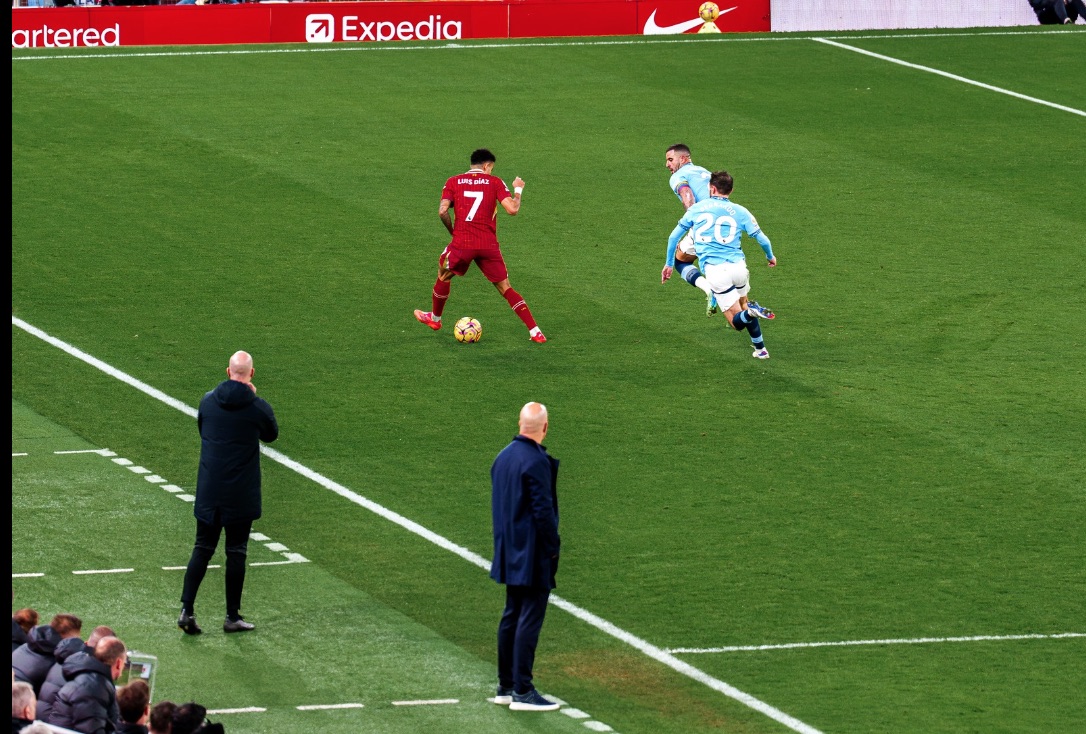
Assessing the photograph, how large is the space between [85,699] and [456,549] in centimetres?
570

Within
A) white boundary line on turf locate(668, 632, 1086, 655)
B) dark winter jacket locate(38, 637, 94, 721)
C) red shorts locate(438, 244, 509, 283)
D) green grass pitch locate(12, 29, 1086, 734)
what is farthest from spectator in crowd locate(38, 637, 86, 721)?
red shorts locate(438, 244, 509, 283)

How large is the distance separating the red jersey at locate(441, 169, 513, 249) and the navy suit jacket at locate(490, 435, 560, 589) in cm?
947

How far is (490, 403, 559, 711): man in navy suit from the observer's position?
12.3m

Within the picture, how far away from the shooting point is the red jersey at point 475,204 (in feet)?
70.9

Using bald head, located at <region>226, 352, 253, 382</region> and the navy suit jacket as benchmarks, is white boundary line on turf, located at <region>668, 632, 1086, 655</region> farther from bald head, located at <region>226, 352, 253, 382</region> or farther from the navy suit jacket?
bald head, located at <region>226, 352, 253, 382</region>

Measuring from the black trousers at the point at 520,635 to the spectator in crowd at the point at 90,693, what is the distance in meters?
2.54

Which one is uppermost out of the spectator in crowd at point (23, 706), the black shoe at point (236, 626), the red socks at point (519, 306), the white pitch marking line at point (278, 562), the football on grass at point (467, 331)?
the red socks at point (519, 306)

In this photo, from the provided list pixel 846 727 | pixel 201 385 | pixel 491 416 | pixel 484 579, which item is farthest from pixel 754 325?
pixel 846 727

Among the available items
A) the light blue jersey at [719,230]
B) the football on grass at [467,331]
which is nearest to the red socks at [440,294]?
the football on grass at [467,331]

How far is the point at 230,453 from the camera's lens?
13.8 m

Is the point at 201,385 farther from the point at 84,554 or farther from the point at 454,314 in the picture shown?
the point at 84,554

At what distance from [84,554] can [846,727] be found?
21.6ft

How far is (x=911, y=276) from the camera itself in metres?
26.2

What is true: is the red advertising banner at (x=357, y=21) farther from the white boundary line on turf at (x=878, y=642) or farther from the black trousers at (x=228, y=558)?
the white boundary line on turf at (x=878, y=642)
